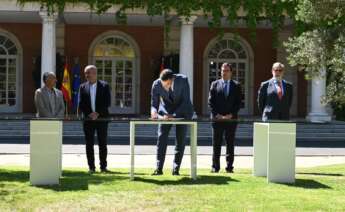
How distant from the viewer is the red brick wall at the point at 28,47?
2798 cm

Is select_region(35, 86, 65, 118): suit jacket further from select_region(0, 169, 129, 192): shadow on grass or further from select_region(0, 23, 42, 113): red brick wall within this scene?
select_region(0, 23, 42, 113): red brick wall

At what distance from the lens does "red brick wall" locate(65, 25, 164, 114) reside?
28.1 metres

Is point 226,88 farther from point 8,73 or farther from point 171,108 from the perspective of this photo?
point 8,73

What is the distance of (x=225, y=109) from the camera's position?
11102 mm

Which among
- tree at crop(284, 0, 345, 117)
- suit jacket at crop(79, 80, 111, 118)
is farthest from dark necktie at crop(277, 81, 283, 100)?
suit jacket at crop(79, 80, 111, 118)

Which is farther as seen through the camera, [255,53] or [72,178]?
[255,53]

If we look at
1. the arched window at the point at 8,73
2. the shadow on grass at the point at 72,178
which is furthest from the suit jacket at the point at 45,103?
the arched window at the point at 8,73

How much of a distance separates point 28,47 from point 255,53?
31.6ft

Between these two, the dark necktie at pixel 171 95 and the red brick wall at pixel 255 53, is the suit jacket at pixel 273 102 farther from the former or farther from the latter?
the red brick wall at pixel 255 53

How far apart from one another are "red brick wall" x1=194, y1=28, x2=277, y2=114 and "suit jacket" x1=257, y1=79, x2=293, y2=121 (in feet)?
58.0

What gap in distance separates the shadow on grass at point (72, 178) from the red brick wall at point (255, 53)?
18.6 m

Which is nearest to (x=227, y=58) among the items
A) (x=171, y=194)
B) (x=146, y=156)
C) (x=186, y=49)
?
(x=186, y=49)

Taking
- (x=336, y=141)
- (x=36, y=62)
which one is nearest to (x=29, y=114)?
(x=36, y=62)

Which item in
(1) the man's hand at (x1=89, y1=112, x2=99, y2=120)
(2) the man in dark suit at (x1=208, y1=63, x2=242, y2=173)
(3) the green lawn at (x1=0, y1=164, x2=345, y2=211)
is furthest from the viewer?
(2) the man in dark suit at (x1=208, y1=63, x2=242, y2=173)
